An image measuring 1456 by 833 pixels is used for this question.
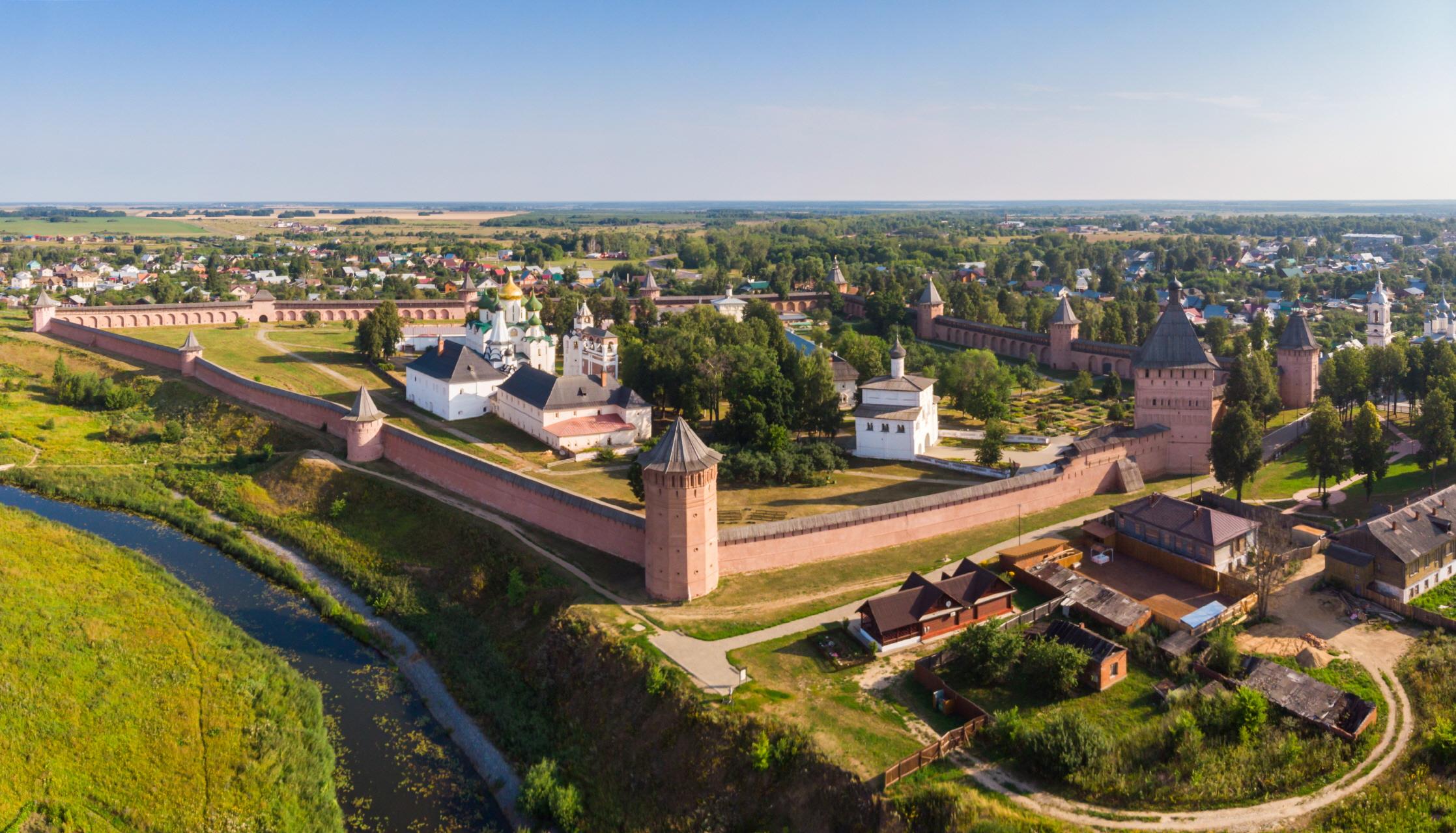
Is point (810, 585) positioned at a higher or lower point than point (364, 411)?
lower

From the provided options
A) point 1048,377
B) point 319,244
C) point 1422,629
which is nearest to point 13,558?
point 1422,629

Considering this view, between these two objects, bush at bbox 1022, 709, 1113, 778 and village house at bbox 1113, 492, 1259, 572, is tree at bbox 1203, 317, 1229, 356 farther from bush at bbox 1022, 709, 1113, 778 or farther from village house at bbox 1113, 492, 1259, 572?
bush at bbox 1022, 709, 1113, 778

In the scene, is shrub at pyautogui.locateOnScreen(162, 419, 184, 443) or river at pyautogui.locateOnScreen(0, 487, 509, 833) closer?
river at pyautogui.locateOnScreen(0, 487, 509, 833)

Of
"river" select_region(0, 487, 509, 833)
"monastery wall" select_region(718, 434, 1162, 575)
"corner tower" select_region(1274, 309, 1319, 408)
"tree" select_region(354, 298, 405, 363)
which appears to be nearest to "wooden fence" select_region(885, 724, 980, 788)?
"river" select_region(0, 487, 509, 833)

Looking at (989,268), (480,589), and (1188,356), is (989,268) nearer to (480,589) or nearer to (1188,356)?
(1188,356)

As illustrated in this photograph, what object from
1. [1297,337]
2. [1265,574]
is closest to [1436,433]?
[1265,574]

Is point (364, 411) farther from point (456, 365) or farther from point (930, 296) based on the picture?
point (930, 296)

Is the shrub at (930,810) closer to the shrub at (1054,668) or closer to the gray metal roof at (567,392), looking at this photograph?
the shrub at (1054,668)
